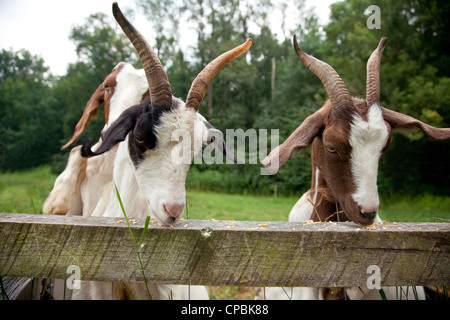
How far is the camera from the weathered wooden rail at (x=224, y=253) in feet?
3.84

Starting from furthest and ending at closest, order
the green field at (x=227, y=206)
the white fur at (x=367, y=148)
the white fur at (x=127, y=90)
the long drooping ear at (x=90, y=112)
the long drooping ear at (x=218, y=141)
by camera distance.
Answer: the green field at (x=227, y=206)
the long drooping ear at (x=90, y=112)
the white fur at (x=127, y=90)
the long drooping ear at (x=218, y=141)
the white fur at (x=367, y=148)

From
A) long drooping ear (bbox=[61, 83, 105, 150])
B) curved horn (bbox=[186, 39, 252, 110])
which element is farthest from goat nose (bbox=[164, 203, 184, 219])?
long drooping ear (bbox=[61, 83, 105, 150])

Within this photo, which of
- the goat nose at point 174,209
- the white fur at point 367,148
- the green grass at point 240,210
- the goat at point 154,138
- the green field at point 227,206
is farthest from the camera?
the green grass at point 240,210

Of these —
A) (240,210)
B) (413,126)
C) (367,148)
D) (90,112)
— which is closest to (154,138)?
(90,112)

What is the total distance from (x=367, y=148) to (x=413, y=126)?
1.93 ft

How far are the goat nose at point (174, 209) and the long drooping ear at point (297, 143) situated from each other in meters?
0.89

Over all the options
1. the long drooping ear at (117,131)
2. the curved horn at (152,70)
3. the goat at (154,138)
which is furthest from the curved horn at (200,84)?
the long drooping ear at (117,131)

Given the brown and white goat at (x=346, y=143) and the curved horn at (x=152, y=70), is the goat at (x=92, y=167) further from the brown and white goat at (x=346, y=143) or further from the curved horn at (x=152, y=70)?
the brown and white goat at (x=346, y=143)

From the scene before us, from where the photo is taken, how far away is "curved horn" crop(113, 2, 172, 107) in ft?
6.75

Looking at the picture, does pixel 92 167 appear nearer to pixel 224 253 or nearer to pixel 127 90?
pixel 127 90

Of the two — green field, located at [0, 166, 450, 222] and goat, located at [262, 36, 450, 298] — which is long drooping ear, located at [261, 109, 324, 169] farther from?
green field, located at [0, 166, 450, 222]

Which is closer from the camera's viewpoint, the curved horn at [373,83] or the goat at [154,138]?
the goat at [154,138]
